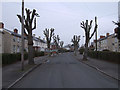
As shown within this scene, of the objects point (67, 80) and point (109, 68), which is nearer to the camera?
point (67, 80)

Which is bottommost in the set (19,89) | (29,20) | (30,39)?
(19,89)

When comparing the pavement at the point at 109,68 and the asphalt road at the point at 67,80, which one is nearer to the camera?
the asphalt road at the point at 67,80

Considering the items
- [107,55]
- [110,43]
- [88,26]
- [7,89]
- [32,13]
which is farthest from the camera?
[110,43]

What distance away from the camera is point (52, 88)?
7.56m

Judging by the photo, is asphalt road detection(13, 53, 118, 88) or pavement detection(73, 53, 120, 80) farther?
pavement detection(73, 53, 120, 80)

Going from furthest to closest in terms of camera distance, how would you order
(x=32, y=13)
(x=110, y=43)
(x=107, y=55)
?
(x=110, y=43) < (x=107, y=55) < (x=32, y=13)

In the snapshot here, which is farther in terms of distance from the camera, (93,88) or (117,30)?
(117,30)

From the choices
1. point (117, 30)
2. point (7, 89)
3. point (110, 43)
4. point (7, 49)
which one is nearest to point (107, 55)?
point (117, 30)

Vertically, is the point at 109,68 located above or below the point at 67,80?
below

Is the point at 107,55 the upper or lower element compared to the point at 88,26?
lower

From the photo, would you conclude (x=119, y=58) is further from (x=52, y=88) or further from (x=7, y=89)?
(x=7, y=89)

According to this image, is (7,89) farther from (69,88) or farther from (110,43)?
(110,43)

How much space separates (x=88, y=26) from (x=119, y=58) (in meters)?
9.83

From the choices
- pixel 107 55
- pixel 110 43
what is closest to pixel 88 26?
pixel 107 55
